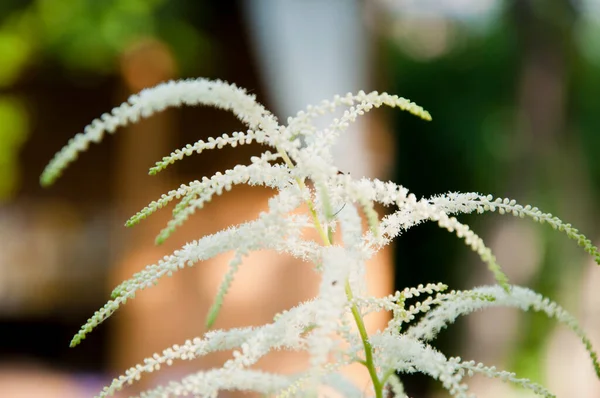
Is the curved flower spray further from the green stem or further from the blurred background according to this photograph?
the blurred background

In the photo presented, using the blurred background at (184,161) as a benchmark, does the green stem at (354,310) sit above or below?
below

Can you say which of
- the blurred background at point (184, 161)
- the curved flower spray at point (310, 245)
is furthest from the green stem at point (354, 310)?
the blurred background at point (184, 161)

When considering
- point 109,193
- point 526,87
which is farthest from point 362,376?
point 109,193

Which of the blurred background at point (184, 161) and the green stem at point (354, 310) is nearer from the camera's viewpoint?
the green stem at point (354, 310)

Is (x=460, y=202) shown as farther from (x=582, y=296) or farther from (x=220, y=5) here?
(x=582, y=296)

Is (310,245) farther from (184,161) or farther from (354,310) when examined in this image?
(184,161)

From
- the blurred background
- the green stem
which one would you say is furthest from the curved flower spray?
the blurred background

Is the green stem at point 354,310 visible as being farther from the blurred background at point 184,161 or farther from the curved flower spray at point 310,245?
the blurred background at point 184,161
